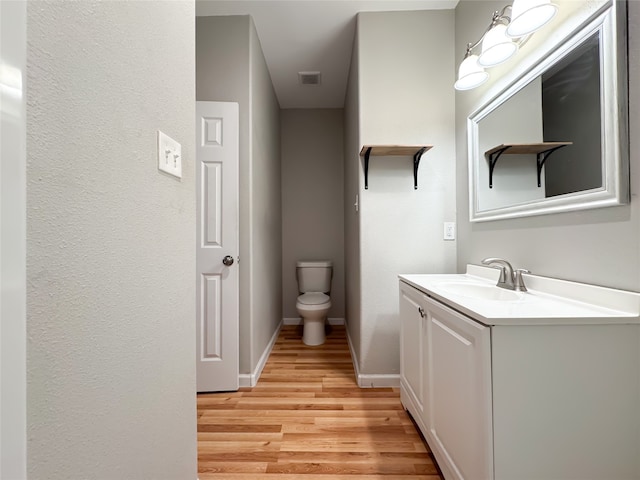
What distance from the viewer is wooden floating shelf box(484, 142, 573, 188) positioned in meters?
1.26

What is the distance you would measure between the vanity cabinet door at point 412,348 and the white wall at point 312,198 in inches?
73.7

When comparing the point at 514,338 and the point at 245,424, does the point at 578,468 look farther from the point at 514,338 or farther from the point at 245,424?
the point at 245,424

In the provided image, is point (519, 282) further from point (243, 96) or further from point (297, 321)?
point (297, 321)

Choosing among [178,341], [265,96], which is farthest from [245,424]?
[265,96]

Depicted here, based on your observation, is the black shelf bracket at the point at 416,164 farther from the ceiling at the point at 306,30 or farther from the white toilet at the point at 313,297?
the white toilet at the point at 313,297

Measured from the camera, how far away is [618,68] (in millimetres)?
938

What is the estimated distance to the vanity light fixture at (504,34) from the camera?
1.15 metres

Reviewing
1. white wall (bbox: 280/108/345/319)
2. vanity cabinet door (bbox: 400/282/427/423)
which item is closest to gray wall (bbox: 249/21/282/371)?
white wall (bbox: 280/108/345/319)

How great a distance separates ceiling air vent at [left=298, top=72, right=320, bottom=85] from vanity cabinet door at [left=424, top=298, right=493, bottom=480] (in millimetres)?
2504

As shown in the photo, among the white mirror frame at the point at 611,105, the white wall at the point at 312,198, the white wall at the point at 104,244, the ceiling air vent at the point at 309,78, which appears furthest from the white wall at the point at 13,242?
the white wall at the point at 312,198

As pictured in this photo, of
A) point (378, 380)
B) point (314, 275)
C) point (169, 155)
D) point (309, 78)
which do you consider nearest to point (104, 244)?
point (169, 155)

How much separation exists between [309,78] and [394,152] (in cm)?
153

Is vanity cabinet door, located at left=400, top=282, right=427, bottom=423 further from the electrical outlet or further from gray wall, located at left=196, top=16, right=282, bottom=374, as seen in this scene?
gray wall, located at left=196, top=16, right=282, bottom=374

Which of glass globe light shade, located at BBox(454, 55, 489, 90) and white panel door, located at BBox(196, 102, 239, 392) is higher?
glass globe light shade, located at BBox(454, 55, 489, 90)
